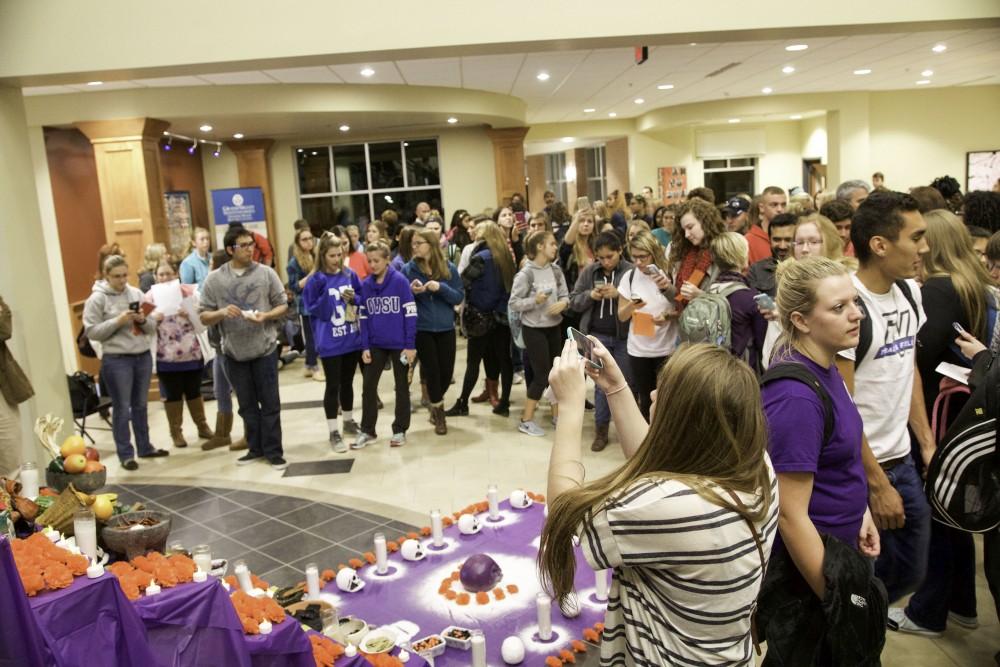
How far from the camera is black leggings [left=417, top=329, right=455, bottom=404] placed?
594cm

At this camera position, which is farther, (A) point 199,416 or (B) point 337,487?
(A) point 199,416

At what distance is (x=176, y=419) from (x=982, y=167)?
1523cm

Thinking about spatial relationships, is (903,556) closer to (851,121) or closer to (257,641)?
(257,641)

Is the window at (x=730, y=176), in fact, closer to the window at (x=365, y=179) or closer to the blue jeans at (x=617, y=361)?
the window at (x=365, y=179)

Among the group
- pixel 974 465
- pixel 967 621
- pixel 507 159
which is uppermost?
pixel 507 159

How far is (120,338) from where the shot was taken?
17.8 feet

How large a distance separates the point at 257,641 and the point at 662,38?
3.95 metres

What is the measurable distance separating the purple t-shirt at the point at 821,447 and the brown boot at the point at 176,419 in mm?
5013

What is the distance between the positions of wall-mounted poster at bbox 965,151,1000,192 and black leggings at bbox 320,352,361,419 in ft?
45.8

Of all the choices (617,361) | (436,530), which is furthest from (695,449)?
(617,361)

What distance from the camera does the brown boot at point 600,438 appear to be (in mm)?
5406

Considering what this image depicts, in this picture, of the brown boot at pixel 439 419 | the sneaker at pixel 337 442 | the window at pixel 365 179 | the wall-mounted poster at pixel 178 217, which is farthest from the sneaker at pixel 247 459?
the window at pixel 365 179

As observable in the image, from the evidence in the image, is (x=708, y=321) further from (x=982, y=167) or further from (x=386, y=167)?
(x=982, y=167)

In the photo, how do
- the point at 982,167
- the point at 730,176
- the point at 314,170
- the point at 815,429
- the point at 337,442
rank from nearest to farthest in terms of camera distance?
the point at 815,429 < the point at 337,442 < the point at 314,170 < the point at 982,167 < the point at 730,176
